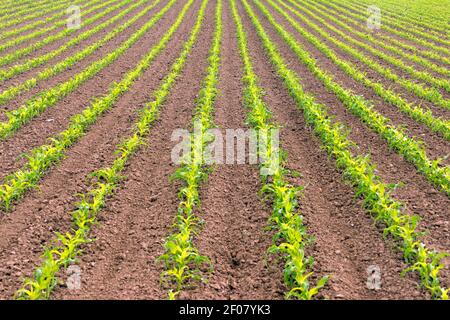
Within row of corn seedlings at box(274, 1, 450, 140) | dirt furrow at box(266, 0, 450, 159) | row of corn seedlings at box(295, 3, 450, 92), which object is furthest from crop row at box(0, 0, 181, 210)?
row of corn seedlings at box(295, 3, 450, 92)

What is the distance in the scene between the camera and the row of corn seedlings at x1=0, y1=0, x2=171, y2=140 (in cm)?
844

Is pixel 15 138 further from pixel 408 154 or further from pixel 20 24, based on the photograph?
pixel 20 24

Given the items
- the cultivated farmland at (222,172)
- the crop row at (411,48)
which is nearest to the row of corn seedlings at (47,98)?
the cultivated farmland at (222,172)

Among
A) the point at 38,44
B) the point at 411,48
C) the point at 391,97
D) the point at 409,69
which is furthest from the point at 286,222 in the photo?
the point at 411,48

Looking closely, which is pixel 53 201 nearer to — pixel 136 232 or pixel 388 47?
pixel 136 232

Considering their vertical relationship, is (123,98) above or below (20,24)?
below

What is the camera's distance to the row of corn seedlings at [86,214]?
14.5 feet

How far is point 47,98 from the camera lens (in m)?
9.84

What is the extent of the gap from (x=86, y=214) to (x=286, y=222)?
8.75 feet

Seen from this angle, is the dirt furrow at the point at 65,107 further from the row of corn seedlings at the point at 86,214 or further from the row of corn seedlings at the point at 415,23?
the row of corn seedlings at the point at 415,23
